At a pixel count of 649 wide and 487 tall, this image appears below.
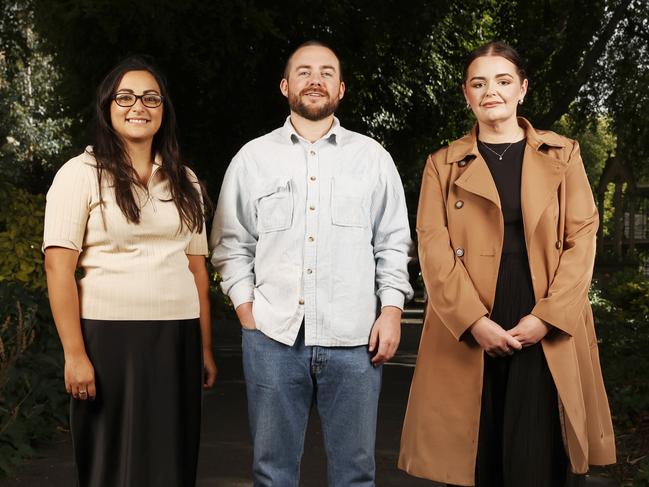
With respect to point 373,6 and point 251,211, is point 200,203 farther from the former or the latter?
point 373,6

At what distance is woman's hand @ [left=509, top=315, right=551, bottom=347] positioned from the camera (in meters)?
3.80

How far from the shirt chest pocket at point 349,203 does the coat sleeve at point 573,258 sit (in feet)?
2.54

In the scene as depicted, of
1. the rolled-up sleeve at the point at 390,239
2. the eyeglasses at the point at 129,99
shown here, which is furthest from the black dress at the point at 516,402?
the eyeglasses at the point at 129,99

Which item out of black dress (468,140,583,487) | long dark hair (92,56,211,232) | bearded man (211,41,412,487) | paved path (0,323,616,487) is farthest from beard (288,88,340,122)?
paved path (0,323,616,487)

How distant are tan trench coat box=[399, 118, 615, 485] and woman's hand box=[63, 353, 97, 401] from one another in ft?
4.37

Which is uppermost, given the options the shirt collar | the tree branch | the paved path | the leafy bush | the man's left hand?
the tree branch

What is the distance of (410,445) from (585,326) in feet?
2.86

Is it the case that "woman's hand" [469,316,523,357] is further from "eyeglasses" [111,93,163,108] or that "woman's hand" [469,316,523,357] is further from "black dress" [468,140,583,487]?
"eyeglasses" [111,93,163,108]

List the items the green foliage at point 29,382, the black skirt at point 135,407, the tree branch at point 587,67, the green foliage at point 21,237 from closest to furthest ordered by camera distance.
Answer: the black skirt at point 135,407, the green foliage at point 29,382, the green foliage at point 21,237, the tree branch at point 587,67

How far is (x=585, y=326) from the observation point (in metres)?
4.00

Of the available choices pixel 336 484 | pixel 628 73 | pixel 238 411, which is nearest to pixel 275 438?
pixel 336 484

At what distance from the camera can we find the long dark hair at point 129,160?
12.1 feet

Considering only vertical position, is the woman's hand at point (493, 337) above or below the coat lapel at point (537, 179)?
below

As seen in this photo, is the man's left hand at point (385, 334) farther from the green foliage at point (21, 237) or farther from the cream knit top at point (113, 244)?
the green foliage at point (21, 237)
